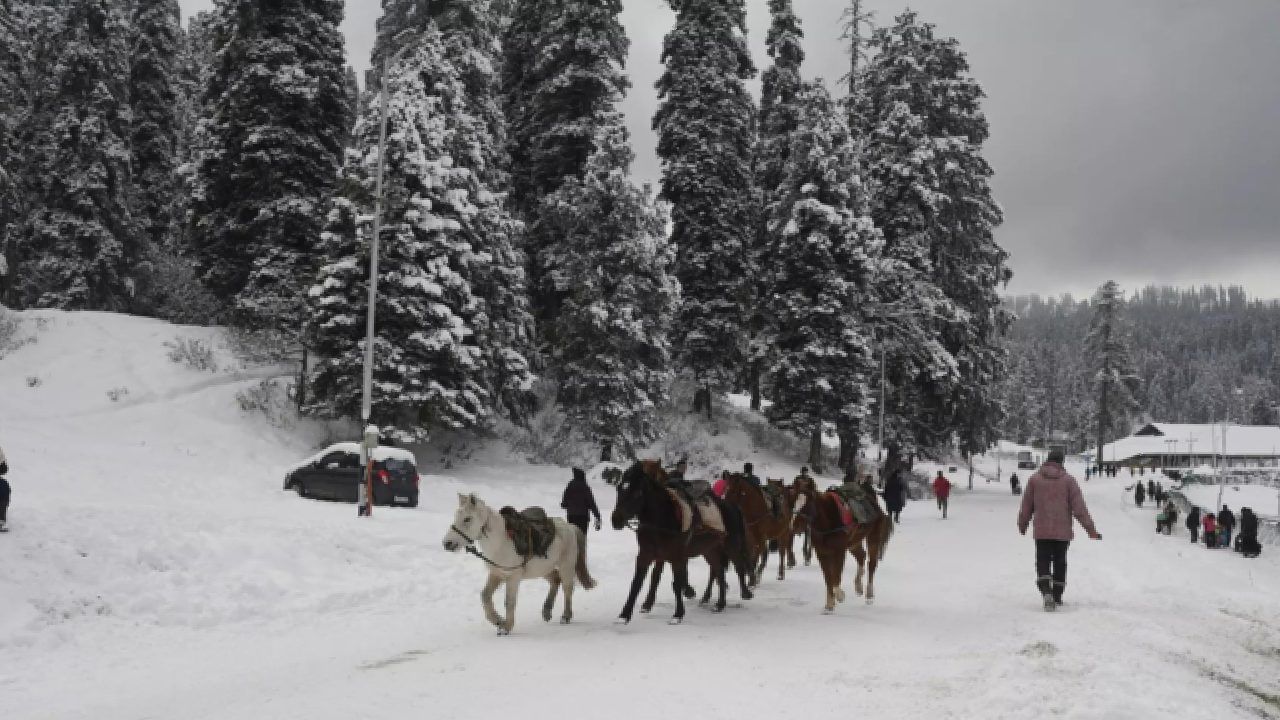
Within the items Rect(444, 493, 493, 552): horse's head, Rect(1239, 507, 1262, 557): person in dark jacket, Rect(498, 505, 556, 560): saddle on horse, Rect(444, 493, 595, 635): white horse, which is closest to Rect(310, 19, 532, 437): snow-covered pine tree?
Rect(444, 493, 595, 635): white horse

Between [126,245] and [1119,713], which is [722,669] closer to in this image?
[1119,713]

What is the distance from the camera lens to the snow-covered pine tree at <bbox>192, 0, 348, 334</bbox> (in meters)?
31.2

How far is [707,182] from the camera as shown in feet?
133

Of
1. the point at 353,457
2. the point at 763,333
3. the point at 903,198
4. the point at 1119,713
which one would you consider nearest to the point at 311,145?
the point at 353,457

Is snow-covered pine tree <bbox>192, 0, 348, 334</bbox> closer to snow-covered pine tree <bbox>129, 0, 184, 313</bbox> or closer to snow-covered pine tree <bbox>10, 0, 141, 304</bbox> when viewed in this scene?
snow-covered pine tree <bbox>10, 0, 141, 304</bbox>

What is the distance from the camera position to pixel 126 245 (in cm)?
4169

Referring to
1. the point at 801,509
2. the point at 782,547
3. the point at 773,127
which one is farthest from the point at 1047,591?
the point at 773,127

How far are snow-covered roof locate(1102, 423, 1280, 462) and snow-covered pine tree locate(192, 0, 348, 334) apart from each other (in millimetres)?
123503

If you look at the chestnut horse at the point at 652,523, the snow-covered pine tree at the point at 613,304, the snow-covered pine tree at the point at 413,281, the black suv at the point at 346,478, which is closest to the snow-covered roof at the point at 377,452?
the black suv at the point at 346,478

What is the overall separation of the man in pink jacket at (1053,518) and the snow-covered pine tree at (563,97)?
1024 inches

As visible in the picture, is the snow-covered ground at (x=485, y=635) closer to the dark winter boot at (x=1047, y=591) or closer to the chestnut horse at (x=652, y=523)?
the dark winter boot at (x=1047, y=591)

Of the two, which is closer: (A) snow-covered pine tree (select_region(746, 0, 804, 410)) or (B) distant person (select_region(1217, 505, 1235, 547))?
(B) distant person (select_region(1217, 505, 1235, 547))

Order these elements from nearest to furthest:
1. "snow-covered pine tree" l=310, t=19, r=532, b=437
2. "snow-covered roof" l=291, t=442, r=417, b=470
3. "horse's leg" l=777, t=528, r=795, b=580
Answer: "horse's leg" l=777, t=528, r=795, b=580 → "snow-covered roof" l=291, t=442, r=417, b=470 → "snow-covered pine tree" l=310, t=19, r=532, b=437

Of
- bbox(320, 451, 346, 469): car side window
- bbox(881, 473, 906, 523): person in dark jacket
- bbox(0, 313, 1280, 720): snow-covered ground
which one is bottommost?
bbox(0, 313, 1280, 720): snow-covered ground
